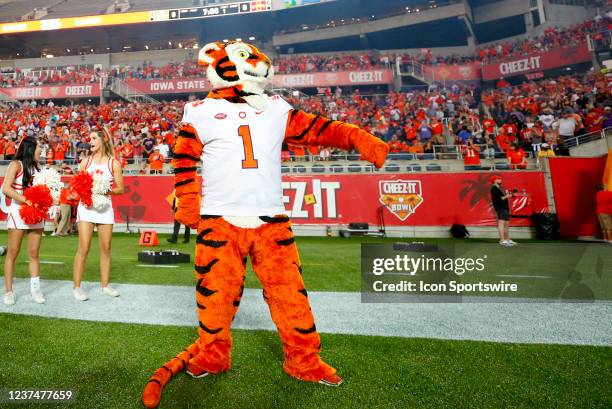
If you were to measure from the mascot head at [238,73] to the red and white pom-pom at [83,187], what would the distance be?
7.80ft

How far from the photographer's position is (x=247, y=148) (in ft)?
8.24

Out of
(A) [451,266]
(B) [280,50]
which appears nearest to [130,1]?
(B) [280,50]

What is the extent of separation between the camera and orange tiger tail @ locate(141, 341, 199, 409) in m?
2.07

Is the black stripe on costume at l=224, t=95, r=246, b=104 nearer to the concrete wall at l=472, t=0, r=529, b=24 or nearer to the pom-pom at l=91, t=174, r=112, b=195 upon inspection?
the pom-pom at l=91, t=174, r=112, b=195

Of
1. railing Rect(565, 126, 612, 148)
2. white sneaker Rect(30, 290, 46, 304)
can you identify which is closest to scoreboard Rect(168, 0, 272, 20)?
railing Rect(565, 126, 612, 148)

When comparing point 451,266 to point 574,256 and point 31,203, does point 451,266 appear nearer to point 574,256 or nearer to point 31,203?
point 574,256

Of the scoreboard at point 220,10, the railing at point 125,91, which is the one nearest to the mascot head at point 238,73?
the railing at point 125,91

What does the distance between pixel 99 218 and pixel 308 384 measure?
327 centimetres

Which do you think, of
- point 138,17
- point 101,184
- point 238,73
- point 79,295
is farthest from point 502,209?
point 138,17

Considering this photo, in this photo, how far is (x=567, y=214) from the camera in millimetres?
11250

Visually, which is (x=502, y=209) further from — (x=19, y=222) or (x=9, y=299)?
(x=9, y=299)

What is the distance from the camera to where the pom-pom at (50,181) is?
4324mm

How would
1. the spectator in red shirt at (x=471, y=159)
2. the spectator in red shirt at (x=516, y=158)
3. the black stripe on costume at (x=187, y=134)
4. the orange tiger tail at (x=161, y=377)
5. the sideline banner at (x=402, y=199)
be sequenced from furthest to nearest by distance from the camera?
the spectator in red shirt at (x=471, y=159) → the spectator in red shirt at (x=516, y=158) → the sideline banner at (x=402, y=199) → the black stripe on costume at (x=187, y=134) → the orange tiger tail at (x=161, y=377)

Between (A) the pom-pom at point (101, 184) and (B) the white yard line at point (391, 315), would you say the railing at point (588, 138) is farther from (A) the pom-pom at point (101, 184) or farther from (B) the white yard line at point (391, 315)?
(A) the pom-pom at point (101, 184)
